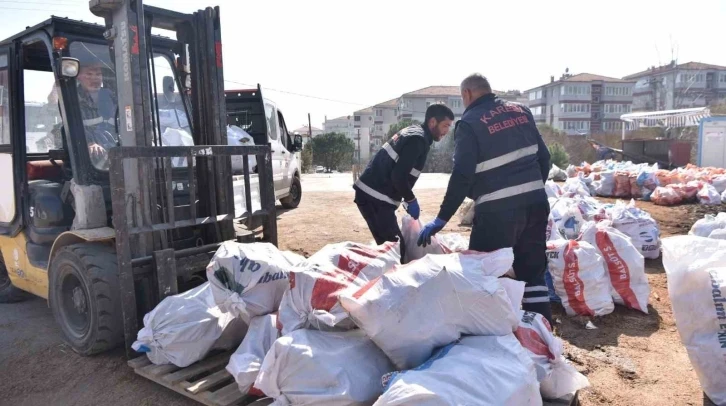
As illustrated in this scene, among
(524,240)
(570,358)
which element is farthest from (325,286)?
(570,358)

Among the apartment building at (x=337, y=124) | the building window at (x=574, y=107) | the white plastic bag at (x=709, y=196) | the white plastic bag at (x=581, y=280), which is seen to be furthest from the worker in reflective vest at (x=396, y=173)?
the apartment building at (x=337, y=124)

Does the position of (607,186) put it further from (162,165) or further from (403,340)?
(403,340)

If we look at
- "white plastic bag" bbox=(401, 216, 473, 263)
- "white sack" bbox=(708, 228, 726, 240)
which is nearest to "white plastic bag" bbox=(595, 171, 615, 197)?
"white sack" bbox=(708, 228, 726, 240)

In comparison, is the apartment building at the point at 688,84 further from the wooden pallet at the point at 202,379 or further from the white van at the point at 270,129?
the wooden pallet at the point at 202,379

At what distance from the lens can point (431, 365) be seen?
6.46 feet

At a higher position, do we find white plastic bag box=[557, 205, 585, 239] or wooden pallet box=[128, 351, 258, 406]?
white plastic bag box=[557, 205, 585, 239]

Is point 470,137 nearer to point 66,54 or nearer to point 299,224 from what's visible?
point 66,54

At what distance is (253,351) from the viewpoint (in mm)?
2695

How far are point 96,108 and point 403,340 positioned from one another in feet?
9.83

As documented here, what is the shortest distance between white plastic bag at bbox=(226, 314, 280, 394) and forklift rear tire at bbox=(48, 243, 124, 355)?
111 centimetres

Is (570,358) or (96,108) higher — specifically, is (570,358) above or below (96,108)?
below

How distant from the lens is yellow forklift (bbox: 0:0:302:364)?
3.32 meters

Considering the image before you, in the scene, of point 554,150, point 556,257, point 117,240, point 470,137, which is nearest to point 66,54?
point 117,240

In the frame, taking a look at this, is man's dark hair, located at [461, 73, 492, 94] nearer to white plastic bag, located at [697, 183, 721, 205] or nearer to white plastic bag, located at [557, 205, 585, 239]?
white plastic bag, located at [557, 205, 585, 239]
